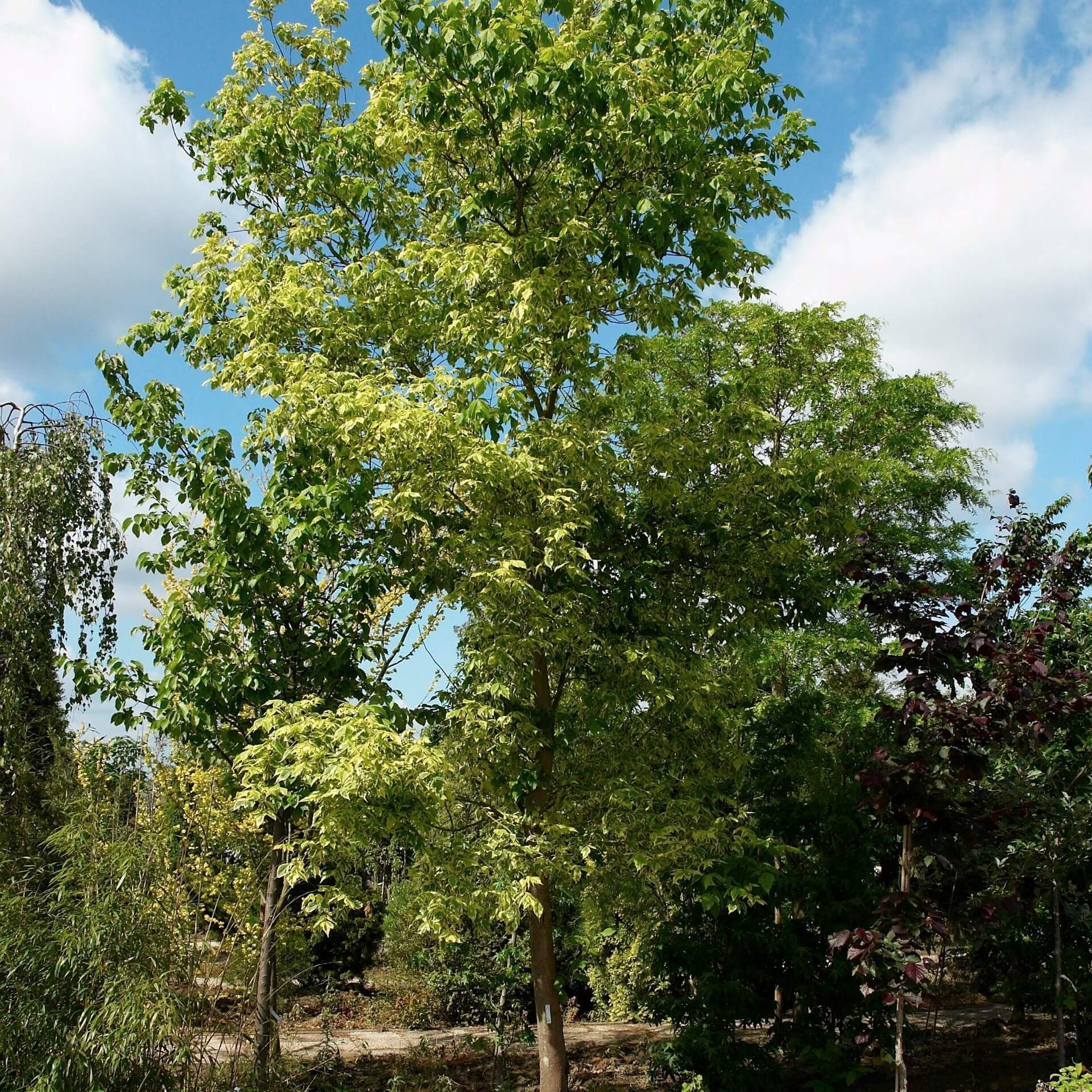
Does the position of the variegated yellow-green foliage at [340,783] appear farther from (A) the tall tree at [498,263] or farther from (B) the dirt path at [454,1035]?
(B) the dirt path at [454,1035]

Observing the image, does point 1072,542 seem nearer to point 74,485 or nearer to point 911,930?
point 911,930

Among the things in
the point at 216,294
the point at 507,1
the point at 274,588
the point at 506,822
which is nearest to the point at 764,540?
the point at 506,822

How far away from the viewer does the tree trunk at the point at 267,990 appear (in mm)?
6406

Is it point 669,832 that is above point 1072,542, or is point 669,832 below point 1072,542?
below

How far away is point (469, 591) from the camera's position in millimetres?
6133

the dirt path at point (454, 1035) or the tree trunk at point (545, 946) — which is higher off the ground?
the tree trunk at point (545, 946)

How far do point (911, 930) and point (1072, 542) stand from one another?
279 cm

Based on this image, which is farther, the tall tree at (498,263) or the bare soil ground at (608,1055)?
the bare soil ground at (608,1055)

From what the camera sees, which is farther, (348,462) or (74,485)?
(74,485)

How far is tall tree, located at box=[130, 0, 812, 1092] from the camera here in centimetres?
601

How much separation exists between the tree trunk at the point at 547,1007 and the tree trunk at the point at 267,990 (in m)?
1.80

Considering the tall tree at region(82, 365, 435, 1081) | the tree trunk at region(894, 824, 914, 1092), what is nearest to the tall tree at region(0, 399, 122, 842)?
the tall tree at region(82, 365, 435, 1081)

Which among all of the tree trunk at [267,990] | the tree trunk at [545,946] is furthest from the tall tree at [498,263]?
the tree trunk at [267,990]

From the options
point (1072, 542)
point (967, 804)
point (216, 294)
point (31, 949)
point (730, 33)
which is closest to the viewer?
point (31, 949)
